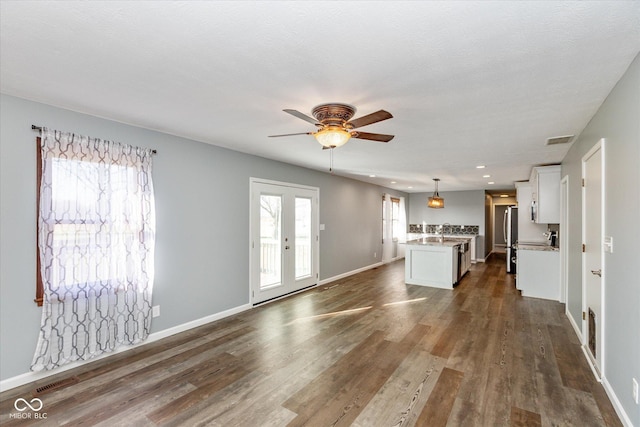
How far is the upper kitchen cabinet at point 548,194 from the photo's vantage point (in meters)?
5.17

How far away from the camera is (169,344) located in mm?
3434

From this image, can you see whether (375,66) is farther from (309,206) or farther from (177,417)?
(309,206)

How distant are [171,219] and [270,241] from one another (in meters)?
1.82

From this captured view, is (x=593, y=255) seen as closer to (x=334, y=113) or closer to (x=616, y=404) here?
(x=616, y=404)

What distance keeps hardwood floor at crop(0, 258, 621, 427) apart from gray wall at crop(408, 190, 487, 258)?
573cm

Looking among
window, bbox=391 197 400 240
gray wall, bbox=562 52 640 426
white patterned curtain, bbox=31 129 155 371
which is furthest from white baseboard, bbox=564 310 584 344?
window, bbox=391 197 400 240

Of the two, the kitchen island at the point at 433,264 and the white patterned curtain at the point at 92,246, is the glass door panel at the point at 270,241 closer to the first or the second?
the white patterned curtain at the point at 92,246

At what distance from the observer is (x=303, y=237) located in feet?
19.4

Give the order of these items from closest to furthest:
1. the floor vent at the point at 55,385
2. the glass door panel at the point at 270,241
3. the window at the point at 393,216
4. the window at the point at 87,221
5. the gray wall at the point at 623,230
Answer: the gray wall at the point at 623,230, the floor vent at the point at 55,385, the window at the point at 87,221, the glass door panel at the point at 270,241, the window at the point at 393,216

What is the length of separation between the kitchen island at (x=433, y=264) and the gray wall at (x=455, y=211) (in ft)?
12.0

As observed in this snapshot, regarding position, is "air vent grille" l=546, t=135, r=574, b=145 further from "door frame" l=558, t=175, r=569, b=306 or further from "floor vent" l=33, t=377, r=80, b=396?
"floor vent" l=33, t=377, r=80, b=396

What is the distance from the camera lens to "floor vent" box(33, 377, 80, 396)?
251cm

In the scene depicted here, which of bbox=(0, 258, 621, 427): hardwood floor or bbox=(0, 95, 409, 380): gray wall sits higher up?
bbox=(0, 95, 409, 380): gray wall

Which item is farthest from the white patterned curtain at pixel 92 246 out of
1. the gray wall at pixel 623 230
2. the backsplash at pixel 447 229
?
the backsplash at pixel 447 229
